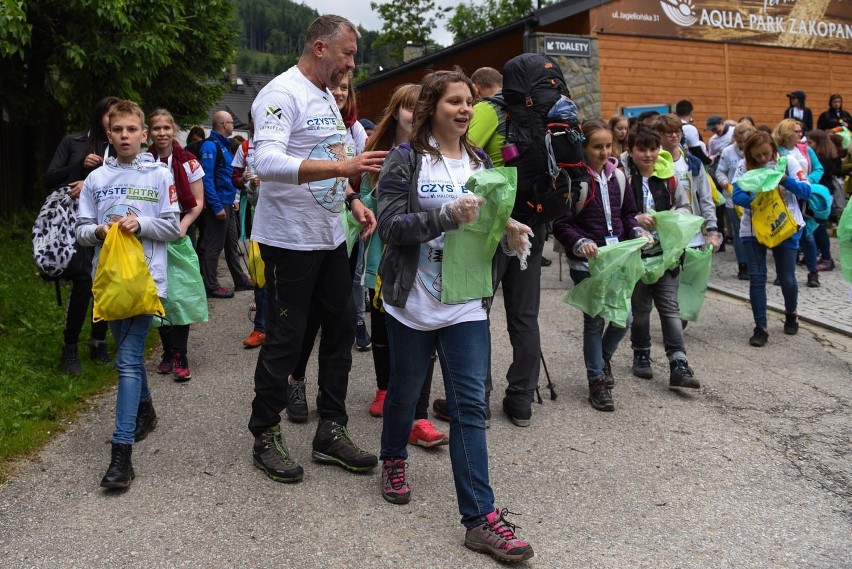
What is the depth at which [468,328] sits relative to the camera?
12.0 ft

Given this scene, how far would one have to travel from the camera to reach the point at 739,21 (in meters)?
18.4

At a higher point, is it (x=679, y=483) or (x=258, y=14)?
(x=258, y=14)

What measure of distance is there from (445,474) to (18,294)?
599 centimetres

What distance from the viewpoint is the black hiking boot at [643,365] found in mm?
6324

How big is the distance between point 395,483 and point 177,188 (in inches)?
123

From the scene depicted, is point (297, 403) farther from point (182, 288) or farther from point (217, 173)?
point (217, 173)

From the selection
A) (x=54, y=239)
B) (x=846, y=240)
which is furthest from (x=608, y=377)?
(x=54, y=239)

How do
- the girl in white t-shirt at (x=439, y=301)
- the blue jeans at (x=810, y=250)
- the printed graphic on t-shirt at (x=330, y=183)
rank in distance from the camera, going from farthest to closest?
the blue jeans at (x=810, y=250), the printed graphic on t-shirt at (x=330, y=183), the girl in white t-shirt at (x=439, y=301)

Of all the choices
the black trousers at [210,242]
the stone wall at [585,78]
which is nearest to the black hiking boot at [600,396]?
the black trousers at [210,242]

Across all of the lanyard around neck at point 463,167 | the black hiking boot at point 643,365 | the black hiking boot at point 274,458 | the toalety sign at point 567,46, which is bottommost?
the black hiking boot at point 643,365

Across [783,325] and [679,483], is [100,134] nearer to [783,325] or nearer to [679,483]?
[679,483]

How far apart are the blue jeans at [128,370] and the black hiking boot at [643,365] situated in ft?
12.0

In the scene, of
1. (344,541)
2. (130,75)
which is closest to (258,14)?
(130,75)

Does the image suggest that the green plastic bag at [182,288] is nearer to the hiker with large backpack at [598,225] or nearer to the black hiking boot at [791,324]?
the hiker with large backpack at [598,225]
